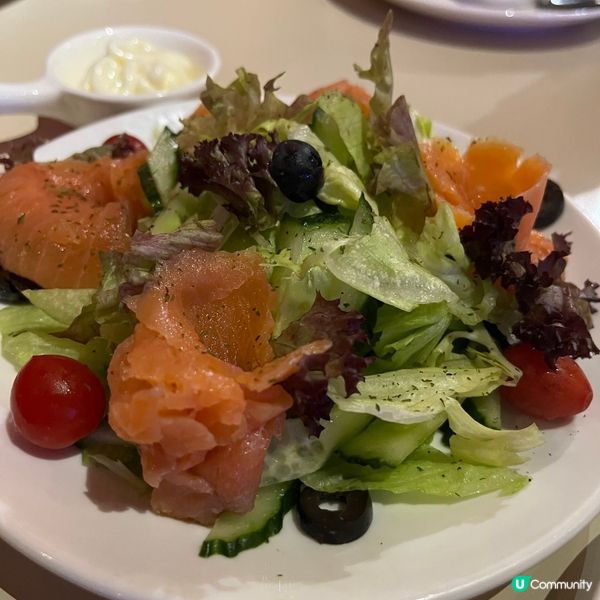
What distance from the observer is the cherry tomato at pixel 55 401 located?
1601 millimetres

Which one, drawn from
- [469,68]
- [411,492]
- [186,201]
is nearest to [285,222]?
[186,201]

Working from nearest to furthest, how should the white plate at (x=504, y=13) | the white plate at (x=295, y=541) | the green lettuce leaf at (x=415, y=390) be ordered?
the white plate at (x=295, y=541), the green lettuce leaf at (x=415, y=390), the white plate at (x=504, y=13)

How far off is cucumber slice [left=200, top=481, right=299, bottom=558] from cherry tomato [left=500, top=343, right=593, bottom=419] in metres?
0.65

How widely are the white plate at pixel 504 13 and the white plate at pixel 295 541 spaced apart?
294 centimetres

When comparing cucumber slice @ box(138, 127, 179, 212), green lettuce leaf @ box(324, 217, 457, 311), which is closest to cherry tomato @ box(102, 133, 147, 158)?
cucumber slice @ box(138, 127, 179, 212)

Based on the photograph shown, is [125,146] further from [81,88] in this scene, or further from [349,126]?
[81,88]

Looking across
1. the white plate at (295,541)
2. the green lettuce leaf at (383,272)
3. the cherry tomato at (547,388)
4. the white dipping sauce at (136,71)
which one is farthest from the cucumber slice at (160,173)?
the cherry tomato at (547,388)

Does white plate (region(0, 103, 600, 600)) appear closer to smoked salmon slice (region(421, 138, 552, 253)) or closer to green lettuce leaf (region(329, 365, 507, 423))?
green lettuce leaf (region(329, 365, 507, 423))

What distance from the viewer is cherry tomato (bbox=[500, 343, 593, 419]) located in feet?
5.84

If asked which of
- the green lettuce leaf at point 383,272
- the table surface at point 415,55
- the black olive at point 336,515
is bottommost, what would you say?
the table surface at point 415,55

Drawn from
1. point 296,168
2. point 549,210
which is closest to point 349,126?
point 296,168

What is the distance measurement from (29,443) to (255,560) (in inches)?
23.8

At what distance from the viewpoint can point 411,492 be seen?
1.67m

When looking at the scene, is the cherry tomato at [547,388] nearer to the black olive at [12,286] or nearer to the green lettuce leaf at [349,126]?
the green lettuce leaf at [349,126]
